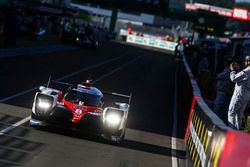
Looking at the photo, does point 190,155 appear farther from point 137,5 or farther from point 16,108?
point 137,5

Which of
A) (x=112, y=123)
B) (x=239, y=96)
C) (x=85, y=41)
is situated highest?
(x=239, y=96)

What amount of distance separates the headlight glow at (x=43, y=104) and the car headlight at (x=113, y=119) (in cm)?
127

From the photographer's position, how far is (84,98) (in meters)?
15.2

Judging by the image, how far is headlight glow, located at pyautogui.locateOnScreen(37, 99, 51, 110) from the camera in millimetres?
14406

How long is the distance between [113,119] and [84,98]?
109 centimetres

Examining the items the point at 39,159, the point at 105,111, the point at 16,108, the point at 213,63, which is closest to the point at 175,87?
the point at 213,63

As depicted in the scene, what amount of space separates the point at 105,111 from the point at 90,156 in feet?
6.35

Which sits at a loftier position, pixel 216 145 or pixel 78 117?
pixel 216 145

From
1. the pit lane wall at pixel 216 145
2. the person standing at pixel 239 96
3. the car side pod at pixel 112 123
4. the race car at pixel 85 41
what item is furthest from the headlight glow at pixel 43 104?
the race car at pixel 85 41

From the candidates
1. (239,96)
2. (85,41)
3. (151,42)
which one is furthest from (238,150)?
(151,42)

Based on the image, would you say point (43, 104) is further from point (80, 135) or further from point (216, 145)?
point (216, 145)

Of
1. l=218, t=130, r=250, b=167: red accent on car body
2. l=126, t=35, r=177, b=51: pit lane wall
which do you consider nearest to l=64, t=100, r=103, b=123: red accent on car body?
l=218, t=130, r=250, b=167: red accent on car body

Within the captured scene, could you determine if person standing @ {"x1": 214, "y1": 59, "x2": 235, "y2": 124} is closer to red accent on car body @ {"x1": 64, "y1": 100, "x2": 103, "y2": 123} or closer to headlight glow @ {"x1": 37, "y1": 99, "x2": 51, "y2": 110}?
red accent on car body @ {"x1": 64, "y1": 100, "x2": 103, "y2": 123}

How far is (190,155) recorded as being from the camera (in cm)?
1298
